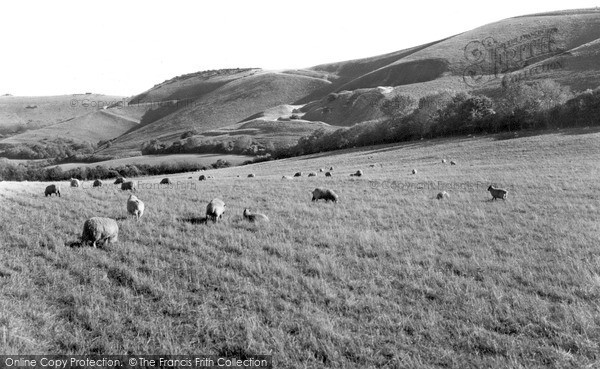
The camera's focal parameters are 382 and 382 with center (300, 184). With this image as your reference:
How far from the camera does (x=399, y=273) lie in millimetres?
10047

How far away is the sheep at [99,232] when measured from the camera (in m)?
12.4

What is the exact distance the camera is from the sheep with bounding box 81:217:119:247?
1241cm

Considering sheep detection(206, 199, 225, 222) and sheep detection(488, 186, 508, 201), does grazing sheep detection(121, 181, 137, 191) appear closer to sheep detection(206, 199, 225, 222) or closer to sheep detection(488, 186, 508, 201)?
sheep detection(206, 199, 225, 222)

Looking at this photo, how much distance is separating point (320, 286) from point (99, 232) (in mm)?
7868

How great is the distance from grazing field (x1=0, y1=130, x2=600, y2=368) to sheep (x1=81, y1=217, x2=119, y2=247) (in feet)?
1.29

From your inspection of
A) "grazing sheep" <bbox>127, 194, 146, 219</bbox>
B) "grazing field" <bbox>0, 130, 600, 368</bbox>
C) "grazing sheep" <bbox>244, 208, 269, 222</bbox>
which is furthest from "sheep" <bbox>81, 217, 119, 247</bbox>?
"grazing sheep" <bbox>244, 208, 269, 222</bbox>

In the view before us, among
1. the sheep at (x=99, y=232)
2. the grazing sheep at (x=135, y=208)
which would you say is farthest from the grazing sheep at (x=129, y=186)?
the sheep at (x=99, y=232)

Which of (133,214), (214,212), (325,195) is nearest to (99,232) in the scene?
(133,214)

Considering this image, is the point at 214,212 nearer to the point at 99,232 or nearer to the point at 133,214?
the point at 133,214

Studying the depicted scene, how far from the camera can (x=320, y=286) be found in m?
9.05

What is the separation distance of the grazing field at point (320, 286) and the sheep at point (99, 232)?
393 millimetres

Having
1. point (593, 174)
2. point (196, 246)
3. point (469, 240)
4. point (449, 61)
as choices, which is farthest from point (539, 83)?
point (449, 61)

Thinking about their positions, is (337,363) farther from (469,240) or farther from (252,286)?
(469,240)

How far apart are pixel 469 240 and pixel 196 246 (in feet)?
30.2
